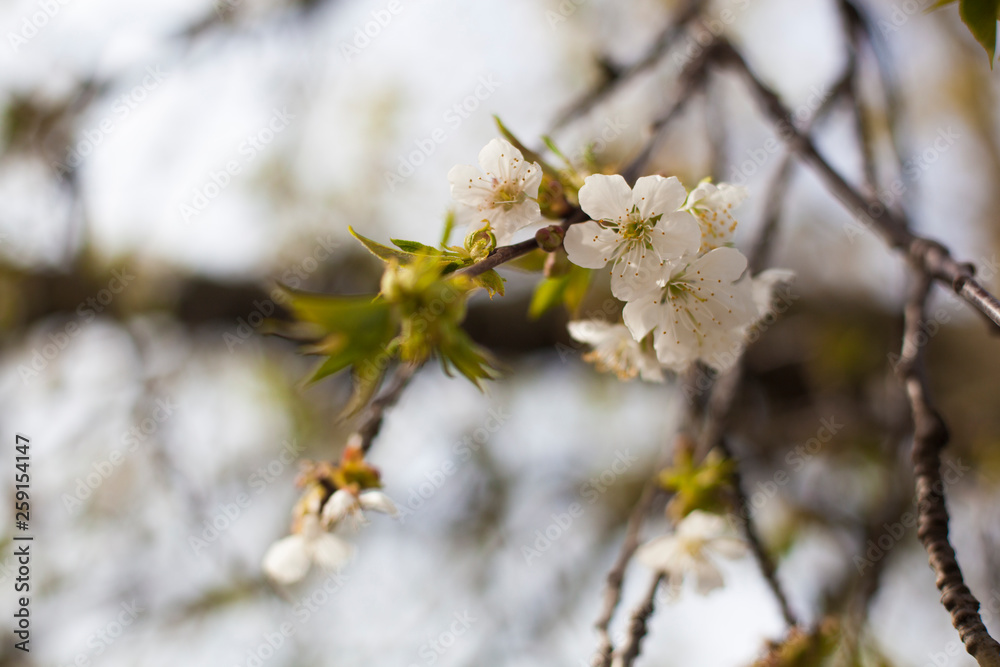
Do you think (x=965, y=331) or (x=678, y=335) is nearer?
(x=678, y=335)

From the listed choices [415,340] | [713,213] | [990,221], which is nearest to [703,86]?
[713,213]

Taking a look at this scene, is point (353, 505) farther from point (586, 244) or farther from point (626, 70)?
point (626, 70)

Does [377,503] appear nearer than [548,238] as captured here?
No

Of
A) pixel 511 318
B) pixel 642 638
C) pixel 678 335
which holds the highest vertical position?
pixel 678 335

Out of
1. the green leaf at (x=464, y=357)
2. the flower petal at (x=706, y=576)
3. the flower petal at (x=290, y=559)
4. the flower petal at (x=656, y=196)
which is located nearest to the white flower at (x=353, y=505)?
the flower petal at (x=290, y=559)

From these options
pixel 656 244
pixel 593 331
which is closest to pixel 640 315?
pixel 656 244

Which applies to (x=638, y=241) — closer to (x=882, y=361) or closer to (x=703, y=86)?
(x=703, y=86)
